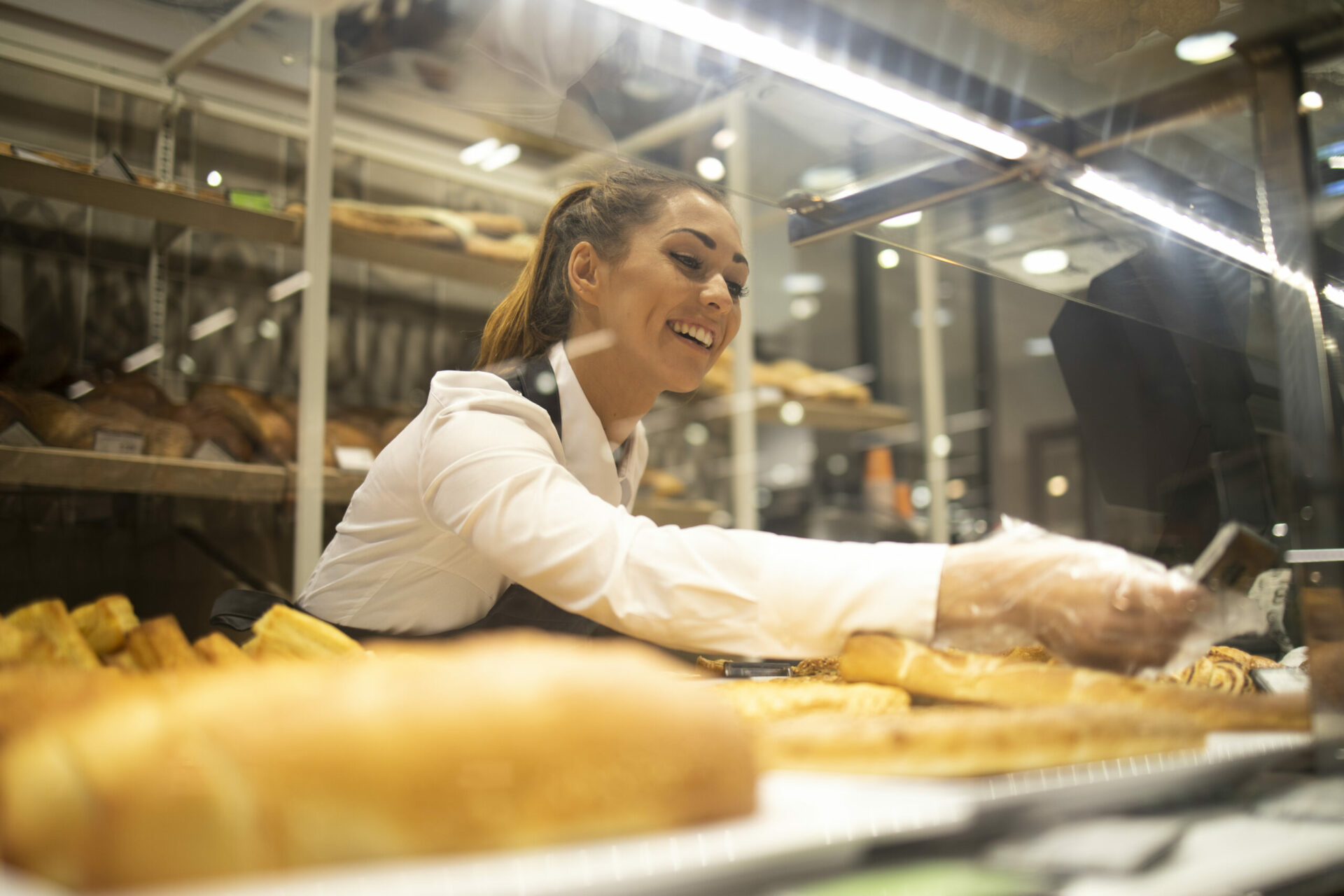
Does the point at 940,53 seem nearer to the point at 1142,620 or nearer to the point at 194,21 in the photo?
the point at 1142,620

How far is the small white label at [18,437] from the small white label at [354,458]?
306 mm

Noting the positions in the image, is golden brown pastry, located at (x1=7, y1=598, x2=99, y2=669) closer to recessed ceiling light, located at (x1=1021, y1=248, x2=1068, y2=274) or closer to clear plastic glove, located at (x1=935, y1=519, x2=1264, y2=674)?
clear plastic glove, located at (x1=935, y1=519, x2=1264, y2=674)

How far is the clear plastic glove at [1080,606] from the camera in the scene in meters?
0.60

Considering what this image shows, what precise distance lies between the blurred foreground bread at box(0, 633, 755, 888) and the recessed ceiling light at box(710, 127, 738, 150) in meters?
0.83

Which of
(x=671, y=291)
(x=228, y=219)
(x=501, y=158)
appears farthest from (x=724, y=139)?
(x=501, y=158)

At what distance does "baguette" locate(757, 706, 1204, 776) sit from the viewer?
17.1 inches

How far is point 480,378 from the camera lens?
895 millimetres

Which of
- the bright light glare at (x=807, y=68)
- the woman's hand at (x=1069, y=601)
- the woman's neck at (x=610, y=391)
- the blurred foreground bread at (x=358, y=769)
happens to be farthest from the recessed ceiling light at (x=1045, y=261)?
the blurred foreground bread at (x=358, y=769)

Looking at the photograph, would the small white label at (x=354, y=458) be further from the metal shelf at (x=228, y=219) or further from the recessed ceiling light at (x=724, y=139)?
the recessed ceiling light at (x=724, y=139)

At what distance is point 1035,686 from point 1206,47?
0.67m

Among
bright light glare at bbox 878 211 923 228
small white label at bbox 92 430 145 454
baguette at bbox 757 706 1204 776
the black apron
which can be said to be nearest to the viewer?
baguette at bbox 757 706 1204 776

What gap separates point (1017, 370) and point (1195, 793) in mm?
3627

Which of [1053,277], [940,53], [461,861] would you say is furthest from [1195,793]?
[1053,277]

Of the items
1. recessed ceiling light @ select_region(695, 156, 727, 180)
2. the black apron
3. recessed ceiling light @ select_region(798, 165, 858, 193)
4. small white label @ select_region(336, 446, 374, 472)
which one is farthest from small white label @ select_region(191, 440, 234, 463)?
recessed ceiling light @ select_region(798, 165, 858, 193)
